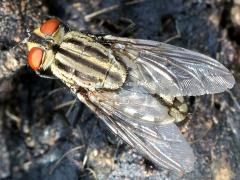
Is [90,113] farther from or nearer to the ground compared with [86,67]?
→ nearer to the ground

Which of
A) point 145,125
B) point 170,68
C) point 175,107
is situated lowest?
point 175,107

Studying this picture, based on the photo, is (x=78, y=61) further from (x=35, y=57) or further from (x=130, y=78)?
(x=130, y=78)

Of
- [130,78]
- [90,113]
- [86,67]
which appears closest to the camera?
[86,67]

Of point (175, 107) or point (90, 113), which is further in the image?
point (90, 113)

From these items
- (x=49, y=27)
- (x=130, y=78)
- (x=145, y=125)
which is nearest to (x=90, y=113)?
(x=130, y=78)

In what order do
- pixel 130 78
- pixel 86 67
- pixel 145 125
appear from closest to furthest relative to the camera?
pixel 145 125 < pixel 86 67 < pixel 130 78

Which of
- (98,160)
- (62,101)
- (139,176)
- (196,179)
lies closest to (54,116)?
(62,101)

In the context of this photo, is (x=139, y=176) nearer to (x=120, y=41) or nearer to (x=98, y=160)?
(x=98, y=160)

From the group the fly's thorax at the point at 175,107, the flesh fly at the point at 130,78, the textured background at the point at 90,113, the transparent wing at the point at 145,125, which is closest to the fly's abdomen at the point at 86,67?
the flesh fly at the point at 130,78

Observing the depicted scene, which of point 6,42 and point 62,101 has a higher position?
point 6,42
